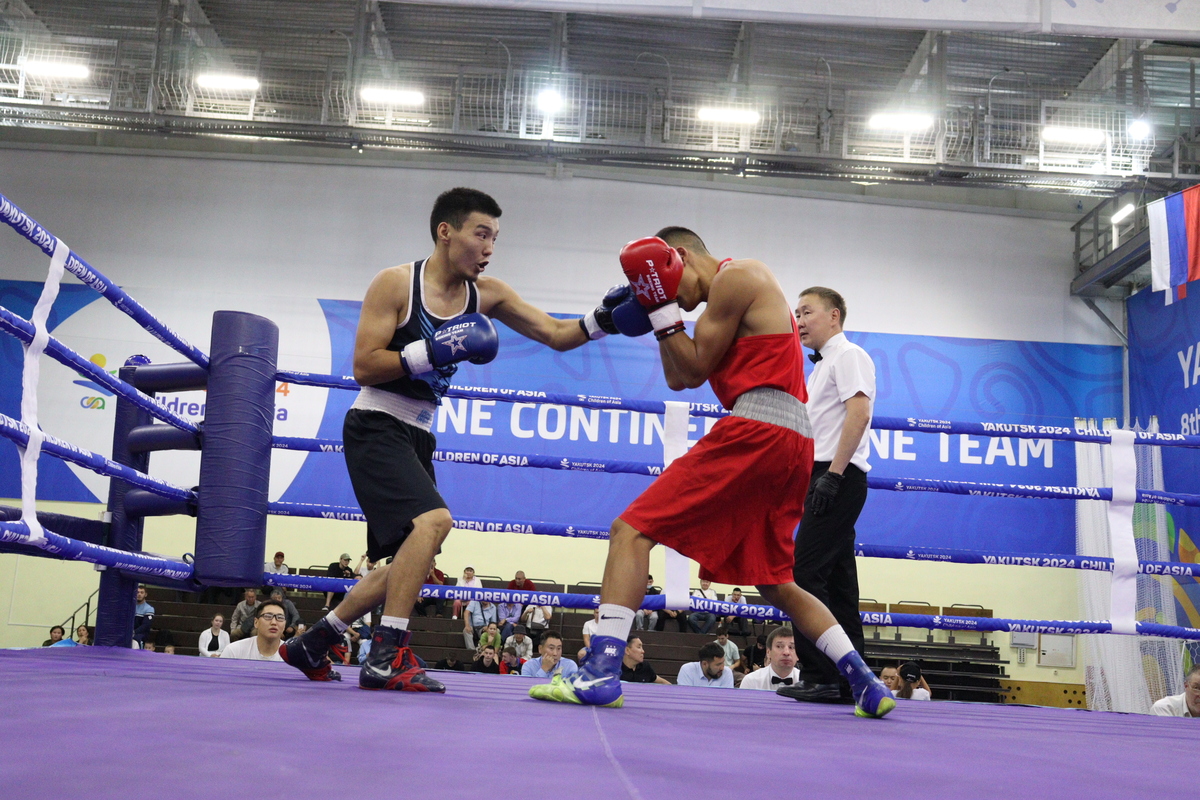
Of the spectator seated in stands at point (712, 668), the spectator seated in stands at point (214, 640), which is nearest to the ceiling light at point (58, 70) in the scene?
the spectator seated in stands at point (214, 640)

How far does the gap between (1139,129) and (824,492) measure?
8.64m

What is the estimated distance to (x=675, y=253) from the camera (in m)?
2.27

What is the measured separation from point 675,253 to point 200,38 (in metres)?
10.3

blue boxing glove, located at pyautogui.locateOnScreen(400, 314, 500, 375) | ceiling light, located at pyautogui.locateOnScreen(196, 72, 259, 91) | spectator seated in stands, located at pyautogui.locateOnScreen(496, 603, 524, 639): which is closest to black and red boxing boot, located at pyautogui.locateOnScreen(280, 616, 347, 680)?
blue boxing glove, located at pyautogui.locateOnScreen(400, 314, 500, 375)

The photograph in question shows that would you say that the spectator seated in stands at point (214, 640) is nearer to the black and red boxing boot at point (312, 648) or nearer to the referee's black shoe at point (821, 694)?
the black and red boxing boot at point (312, 648)

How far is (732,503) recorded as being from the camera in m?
2.19

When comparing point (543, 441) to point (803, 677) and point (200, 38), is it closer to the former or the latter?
point (200, 38)

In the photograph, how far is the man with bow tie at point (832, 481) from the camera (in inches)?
113

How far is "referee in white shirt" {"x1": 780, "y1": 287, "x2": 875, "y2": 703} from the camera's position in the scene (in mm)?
2859

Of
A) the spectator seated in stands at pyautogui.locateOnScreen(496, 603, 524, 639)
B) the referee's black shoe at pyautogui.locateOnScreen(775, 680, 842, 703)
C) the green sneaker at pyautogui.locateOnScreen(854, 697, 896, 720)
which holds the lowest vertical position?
the spectator seated in stands at pyautogui.locateOnScreen(496, 603, 524, 639)

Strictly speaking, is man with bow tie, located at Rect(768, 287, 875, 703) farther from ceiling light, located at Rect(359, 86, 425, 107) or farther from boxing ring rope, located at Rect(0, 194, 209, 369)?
ceiling light, located at Rect(359, 86, 425, 107)

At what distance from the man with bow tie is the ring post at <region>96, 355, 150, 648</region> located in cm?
215

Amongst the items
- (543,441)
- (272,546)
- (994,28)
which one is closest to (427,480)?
(994,28)

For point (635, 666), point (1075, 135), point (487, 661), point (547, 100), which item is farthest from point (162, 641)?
point (1075, 135)
